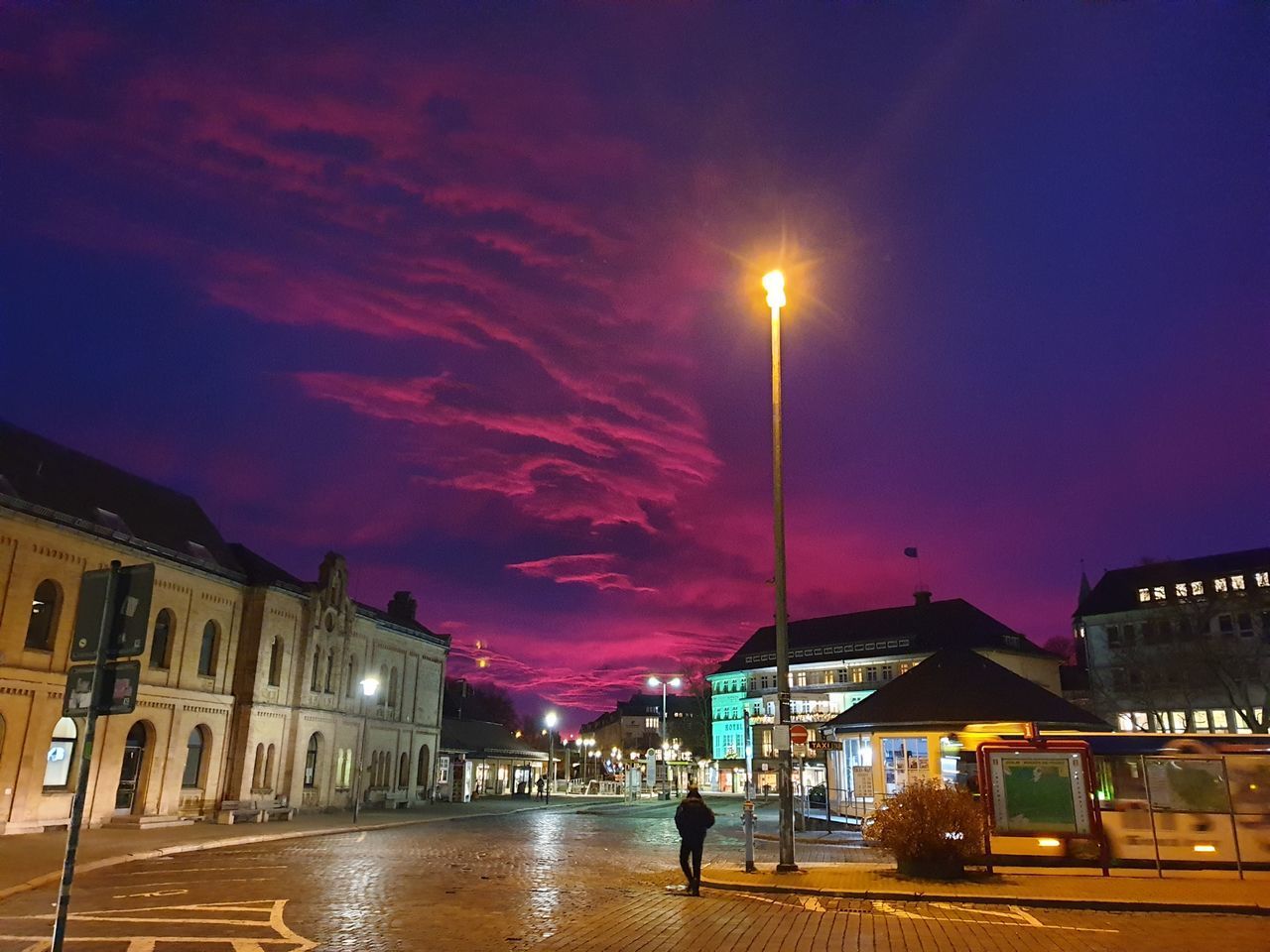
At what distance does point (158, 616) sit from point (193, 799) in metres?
6.95

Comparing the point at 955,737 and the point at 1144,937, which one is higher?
the point at 955,737

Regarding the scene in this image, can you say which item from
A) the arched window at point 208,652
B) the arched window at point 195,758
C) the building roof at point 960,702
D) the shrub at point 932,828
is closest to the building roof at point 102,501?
the arched window at point 208,652

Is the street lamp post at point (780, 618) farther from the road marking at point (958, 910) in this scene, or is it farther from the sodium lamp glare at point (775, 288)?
the road marking at point (958, 910)

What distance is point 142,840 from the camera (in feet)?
79.5

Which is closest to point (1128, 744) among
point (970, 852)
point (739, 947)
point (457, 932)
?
point (970, 852)

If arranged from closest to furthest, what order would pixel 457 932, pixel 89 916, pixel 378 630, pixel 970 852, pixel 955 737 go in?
pixel 457 932, pixel 89 916, pixel 970 852, pixel 955 737, pixel 378 630

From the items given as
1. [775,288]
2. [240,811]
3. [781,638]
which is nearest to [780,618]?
[781,638]

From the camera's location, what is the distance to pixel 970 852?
54.6 ft

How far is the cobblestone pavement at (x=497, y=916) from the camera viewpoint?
10766mm

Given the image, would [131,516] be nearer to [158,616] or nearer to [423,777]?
[158,616]

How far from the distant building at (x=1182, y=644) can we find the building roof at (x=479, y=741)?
1773 inches

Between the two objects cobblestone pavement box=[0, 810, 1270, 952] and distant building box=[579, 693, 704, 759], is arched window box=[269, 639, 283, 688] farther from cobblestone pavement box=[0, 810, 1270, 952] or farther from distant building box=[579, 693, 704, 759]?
distant building box=[579, 693, 704, 759]

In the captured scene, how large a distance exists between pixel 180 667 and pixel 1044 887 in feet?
93.9

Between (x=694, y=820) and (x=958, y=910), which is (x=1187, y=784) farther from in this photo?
(x=694, y=820)
